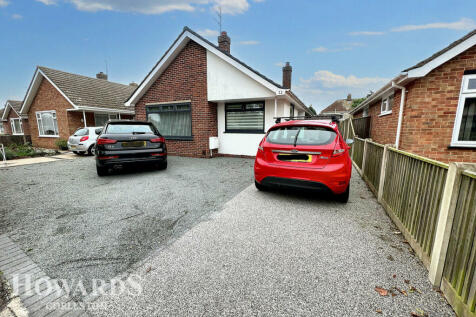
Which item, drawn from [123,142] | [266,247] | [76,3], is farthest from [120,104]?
[266,247]

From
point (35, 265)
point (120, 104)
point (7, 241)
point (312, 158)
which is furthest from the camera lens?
point (120, 104)

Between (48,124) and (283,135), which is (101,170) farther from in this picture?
(48,124)

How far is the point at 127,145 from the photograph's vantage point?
5551mm

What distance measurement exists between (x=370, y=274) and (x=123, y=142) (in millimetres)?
5929

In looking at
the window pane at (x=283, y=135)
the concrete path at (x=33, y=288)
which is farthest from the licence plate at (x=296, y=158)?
the concrete path at (x=33, y=288)

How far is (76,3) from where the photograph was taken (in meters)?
9.88

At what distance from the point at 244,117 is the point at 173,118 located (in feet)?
12.2

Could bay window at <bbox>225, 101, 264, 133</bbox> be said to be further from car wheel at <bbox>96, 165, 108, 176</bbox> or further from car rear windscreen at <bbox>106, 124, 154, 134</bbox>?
car wheel at <bbox>96, 165, 108, 176</bbox>

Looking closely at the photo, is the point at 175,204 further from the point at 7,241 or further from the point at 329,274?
the point at 329,274

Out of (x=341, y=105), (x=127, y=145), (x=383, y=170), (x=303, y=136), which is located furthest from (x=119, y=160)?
(x=341, y=105)

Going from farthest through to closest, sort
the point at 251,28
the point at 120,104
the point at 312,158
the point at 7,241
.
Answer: the point at 120,104, the point at 251,28, the point at 312,158, the point at 7,241

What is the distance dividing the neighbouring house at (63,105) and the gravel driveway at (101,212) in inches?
334

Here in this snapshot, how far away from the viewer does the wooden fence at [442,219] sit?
4.94 feet

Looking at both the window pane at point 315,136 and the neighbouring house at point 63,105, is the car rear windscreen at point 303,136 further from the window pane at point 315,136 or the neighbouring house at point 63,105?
the neighbouring house at point 63,105
